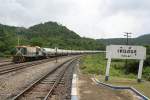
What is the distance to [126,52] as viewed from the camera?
20281mm

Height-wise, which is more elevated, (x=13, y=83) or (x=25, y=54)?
(x=25, y=54)

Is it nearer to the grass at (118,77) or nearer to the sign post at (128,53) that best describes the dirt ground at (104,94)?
the grass at (118,77)

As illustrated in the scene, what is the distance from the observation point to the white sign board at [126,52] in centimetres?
2011

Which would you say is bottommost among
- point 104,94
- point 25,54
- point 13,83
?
point 13,83

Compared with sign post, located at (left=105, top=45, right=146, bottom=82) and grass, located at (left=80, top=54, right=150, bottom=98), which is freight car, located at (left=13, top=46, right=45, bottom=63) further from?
sign post, located at (left=105, top=45, right=146, bottom=82)

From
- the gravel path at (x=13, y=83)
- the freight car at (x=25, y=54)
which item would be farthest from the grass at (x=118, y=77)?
the freight car at (x=25, y=54)

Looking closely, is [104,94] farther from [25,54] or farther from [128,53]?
[25,54]

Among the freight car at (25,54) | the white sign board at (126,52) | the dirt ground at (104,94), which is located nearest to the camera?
the dirt ground at (104,94)

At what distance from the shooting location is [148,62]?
51875 mm

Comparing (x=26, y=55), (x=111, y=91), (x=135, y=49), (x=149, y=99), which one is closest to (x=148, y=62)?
(x=26, y=55)

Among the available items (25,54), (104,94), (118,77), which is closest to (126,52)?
(118,77)

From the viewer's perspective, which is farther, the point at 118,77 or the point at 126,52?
the point at 118,77

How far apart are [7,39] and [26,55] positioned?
2782 cm

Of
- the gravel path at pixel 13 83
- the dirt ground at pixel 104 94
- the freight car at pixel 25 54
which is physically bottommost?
the gravel path at pixel 13 83
